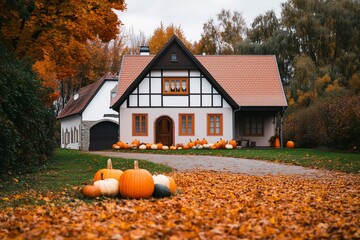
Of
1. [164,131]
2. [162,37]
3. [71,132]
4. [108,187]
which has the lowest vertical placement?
[108,187]

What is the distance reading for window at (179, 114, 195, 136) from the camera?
33.8 m

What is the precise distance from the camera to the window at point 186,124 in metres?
33.8

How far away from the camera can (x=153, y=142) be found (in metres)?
33.4

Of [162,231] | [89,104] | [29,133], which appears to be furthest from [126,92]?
[162,231]

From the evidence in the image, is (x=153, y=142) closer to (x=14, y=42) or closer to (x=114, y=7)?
(x=114, y=7)

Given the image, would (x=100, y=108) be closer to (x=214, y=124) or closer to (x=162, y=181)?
(x=214, y=124)

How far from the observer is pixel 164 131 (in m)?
34.3

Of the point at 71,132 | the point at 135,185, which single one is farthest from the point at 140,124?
the point at 135,185

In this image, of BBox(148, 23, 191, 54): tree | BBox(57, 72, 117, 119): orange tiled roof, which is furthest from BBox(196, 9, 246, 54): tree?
BBox(57, 72, 117, 119): orange tiled roof

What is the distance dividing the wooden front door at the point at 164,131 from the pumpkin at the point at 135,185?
23.4 metres

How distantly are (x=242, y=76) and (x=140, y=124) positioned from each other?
8.14 meters

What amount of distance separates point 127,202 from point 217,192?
2307 mm

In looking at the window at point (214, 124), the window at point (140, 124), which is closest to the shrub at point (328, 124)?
the window at point (214, 124)

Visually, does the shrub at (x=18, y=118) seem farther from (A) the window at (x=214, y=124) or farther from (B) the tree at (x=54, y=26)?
(A) the window at (x=214, y=124)
